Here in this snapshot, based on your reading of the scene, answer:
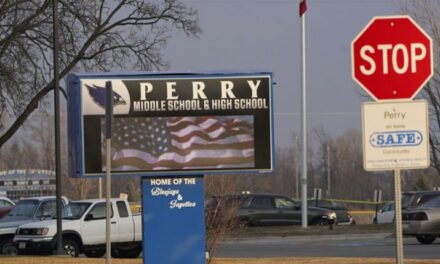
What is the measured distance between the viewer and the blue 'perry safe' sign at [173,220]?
15.5 metres

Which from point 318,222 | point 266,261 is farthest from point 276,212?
point 266,261

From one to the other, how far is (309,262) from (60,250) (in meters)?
7.72

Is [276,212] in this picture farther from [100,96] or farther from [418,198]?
[100,96]

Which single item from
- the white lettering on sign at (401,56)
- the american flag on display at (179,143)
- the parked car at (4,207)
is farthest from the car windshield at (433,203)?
the white lettering on sign at (401,56)

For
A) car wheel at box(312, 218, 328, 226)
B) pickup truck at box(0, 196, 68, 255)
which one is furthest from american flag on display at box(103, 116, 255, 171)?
car wheel at box(312, 218, 328, 226)

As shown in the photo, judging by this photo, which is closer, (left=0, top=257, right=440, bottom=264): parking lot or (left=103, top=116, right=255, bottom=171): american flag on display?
(left=103, top=116, right=255, bottom=171): american flag on display

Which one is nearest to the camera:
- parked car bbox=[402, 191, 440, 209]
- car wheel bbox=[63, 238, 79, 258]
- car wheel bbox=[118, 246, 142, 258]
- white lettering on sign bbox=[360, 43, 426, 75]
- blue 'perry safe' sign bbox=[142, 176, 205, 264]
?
white lettering on sign bbox=[360, 43, 426, 75]

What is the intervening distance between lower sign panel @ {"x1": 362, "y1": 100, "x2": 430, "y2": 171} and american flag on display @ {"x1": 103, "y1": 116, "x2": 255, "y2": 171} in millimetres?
7067

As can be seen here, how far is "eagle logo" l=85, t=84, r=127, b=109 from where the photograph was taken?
1531cm

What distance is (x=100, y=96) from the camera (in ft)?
50.3

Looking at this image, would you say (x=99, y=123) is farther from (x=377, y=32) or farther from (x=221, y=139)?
(x=377, y=32)

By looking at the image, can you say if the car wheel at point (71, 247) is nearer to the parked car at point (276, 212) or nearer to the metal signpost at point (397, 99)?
the parked car at point (276, 212)

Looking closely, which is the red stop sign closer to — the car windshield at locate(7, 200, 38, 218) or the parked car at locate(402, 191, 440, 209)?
the parked car at locate(402, 191, 440, 209)

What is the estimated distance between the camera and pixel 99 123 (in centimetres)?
1530
